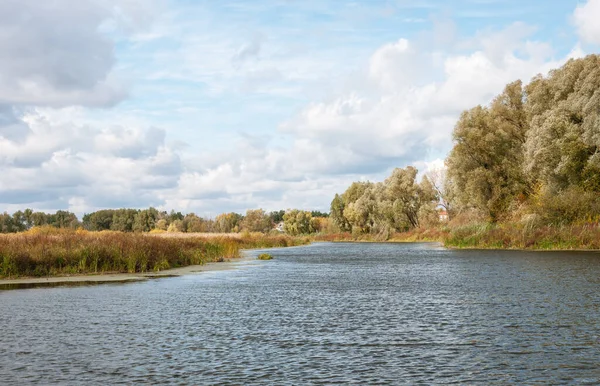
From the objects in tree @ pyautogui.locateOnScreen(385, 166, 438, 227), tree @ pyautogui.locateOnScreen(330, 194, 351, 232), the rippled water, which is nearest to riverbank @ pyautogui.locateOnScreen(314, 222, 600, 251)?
the rippled water

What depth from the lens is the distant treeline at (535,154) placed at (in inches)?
2569

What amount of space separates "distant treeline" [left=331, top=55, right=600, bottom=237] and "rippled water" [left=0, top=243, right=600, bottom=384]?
35888 mm

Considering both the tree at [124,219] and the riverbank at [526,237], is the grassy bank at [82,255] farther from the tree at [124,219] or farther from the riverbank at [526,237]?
the tree at [124,219]

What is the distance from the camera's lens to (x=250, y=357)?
615 inches

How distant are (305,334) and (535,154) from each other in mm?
56838

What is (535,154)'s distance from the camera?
2670 inches

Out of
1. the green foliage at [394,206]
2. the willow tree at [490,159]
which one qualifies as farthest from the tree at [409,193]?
the willow tree at [490,159]

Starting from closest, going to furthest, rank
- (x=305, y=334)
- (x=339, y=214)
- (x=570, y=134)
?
(x=305, y=334)
(x=570, y=134)
(x=339, y=214)

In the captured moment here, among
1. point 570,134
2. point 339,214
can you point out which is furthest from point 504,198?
point 339,214

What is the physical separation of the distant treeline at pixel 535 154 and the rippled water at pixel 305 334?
35888 millimetres

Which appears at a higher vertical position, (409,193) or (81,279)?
(409,193)

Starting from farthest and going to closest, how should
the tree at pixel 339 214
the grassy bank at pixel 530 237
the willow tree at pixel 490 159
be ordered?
the tree at pixel 339 214 < the willow tree at pixel 490 159 < the grassy bank at pixel 530 237

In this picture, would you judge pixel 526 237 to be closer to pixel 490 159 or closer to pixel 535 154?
pixel 535 154

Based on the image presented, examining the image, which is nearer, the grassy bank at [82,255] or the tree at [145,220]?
the grassy bank at [82,255]
